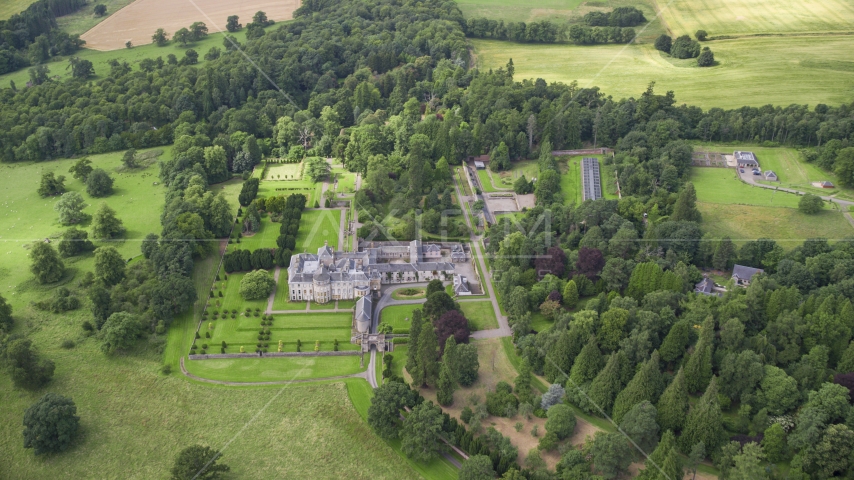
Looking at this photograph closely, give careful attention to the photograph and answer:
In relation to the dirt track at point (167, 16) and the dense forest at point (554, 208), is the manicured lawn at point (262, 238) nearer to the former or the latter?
the dense forest at point (554, 208)

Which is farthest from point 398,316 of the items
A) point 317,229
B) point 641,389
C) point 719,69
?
point 719,69

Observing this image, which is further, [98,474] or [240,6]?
[240,6]

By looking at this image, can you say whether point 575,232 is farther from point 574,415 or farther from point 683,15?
point 683,15

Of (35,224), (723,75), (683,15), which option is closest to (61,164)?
(35,224)

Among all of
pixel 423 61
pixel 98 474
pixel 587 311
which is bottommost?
pixel 98 474

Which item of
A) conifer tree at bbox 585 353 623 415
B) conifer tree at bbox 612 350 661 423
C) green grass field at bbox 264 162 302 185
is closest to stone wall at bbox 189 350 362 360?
conifer tree at bbox 585 353 623 415

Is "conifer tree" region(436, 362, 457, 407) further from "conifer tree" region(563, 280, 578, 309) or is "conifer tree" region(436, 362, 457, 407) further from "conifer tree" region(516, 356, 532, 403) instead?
"conifer tree" region(563, 280, 578, 309)

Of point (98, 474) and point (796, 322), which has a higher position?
point (796, 322)

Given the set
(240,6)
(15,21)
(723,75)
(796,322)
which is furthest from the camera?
(240,6)

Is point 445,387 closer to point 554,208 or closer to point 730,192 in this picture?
point 554,208
